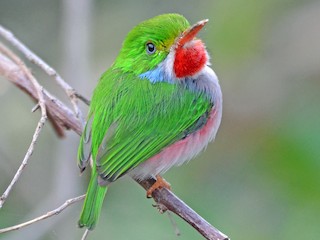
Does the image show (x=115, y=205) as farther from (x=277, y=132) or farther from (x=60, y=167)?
(x=277, y=132)

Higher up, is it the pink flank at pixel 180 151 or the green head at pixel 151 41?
the green head at pixel 151 41

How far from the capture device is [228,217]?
4566 mm

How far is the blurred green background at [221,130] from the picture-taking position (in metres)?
4.39

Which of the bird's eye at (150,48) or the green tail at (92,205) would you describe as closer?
the green tail at (92,205)

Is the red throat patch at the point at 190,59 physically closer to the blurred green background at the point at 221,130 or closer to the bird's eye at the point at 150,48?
the bird's eye at the point at 150,48

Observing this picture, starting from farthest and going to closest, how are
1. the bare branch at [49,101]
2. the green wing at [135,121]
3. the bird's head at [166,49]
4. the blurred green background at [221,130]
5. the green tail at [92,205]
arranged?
the blurred green background at [221,130] → the bare branch at [49,101] → the bird's head at [166,49] → the green wing at [135,121] → the green tail at [92,205]

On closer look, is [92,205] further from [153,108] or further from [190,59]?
[190,59]

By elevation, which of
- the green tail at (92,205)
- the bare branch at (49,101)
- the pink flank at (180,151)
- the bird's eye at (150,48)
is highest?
the bird's eye at (150,48)

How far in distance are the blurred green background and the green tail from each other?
91cm

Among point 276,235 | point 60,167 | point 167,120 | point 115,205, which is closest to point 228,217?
point 276,235

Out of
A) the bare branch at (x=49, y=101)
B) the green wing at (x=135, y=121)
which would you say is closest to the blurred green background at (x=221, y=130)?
the bare branch at (x=49, y=101)

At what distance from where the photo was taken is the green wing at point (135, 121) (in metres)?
3.30

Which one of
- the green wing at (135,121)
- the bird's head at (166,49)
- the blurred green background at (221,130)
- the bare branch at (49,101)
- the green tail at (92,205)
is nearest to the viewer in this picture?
the green tail at (92,205)

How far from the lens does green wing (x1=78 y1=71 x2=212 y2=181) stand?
3.30 meters
